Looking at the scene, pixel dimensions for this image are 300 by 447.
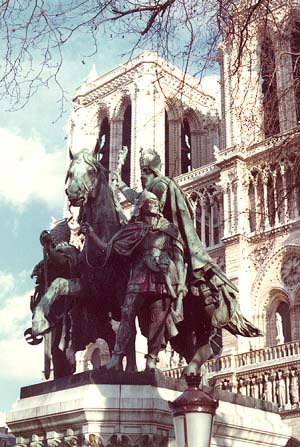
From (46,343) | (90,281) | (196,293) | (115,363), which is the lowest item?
(115,363)

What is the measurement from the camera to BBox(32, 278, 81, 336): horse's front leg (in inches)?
304

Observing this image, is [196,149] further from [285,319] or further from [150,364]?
[150,364]

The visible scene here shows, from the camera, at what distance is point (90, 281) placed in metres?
7.86

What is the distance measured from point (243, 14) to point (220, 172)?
26785 millimetres

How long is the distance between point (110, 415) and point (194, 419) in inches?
63.9

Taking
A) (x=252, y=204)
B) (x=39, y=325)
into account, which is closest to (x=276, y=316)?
(x=252, y=204)

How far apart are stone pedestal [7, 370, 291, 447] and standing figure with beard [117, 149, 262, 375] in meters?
0.71

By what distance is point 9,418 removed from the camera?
7.48 m

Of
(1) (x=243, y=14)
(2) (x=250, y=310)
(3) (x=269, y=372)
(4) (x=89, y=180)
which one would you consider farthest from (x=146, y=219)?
(2) (x=250, y=310)

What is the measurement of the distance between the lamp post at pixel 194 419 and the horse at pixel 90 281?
2399mm

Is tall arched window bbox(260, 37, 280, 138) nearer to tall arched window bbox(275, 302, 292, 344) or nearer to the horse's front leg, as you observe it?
the horse's front leg

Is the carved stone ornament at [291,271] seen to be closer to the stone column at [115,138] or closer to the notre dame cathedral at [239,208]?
the notre dame cathedral at [239,208]

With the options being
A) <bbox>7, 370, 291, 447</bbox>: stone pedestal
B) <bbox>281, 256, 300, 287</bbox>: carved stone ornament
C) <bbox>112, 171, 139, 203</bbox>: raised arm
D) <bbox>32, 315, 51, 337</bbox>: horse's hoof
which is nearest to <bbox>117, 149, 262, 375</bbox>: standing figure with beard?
<bbox>112, 171, 139, 203</bbox>: raised arm

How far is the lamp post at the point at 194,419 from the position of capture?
16.8 feet
